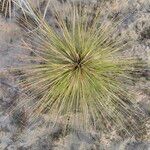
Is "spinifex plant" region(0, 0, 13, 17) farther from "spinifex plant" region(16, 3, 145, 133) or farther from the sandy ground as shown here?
"spinifex plant" region(16, 3, 145, 133)

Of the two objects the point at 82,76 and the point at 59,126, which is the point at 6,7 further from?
the point at 59,126

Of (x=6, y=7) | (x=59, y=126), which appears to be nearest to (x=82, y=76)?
(x=59, y=126)

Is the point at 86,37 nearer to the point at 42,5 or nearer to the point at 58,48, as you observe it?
the point at 58,48

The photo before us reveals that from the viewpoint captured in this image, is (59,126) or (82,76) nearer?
Result: (82,76)

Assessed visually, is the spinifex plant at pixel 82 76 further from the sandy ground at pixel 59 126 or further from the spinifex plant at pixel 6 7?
the spinifex plant at pixel 6 7

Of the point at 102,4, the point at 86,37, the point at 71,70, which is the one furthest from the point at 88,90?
the point at 102,4

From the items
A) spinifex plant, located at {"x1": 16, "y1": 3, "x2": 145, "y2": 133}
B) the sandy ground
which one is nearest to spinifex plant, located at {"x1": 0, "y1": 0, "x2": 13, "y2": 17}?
the sandy ground
